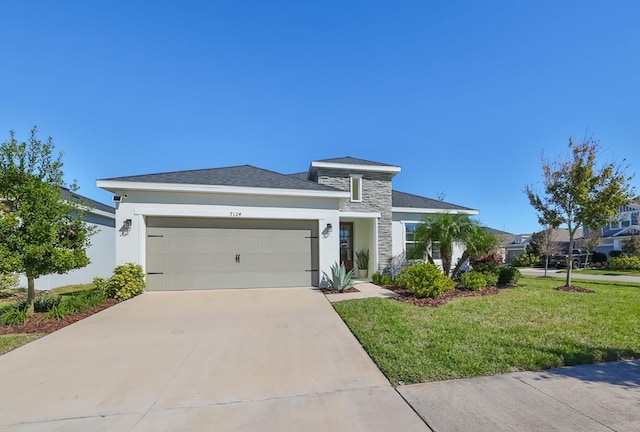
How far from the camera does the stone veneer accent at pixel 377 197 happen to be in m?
13.7

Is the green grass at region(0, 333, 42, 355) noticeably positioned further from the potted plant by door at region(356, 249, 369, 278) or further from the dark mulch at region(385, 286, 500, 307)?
the potted plant by door at region(356, 249, 369, 278)

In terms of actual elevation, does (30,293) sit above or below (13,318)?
above

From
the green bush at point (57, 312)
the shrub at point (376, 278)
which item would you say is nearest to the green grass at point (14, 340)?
the green bush at point (57, 312)

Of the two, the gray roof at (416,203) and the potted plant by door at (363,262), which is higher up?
the gray roof at (416,203)

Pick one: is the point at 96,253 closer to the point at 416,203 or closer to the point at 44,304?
the point at 44,304

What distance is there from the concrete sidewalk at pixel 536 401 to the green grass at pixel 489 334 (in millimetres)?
264

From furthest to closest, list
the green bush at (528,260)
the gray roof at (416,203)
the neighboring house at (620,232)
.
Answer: the green bush at (528,260) → the neighboring house at (620,232) → the gray roof at (416,203)

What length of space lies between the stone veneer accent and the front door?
1.62 m

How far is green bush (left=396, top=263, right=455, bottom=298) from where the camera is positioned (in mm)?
9077

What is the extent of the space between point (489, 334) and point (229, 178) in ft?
32.4

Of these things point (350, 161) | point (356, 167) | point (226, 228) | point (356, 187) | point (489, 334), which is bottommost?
point (489, 334)

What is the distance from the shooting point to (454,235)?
10789 millimetres

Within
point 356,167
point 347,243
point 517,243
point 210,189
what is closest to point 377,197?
point 356,167

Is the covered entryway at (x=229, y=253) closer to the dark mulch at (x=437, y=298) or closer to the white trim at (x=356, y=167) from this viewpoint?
the white trim at (x=356, y=167)
